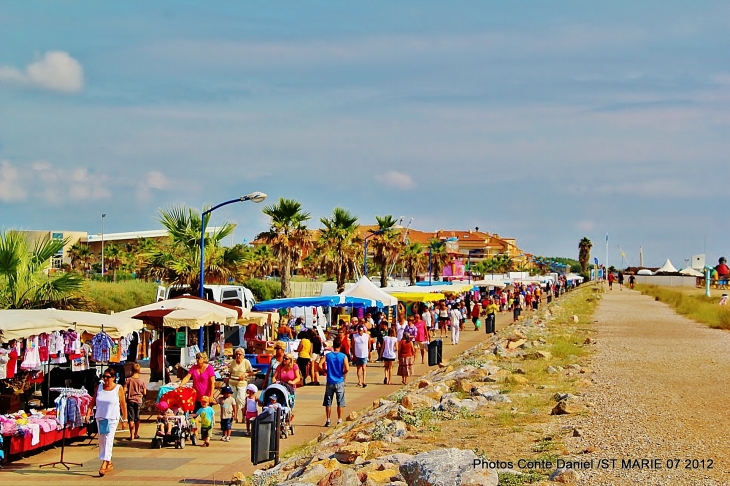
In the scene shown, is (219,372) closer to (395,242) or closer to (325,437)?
(325,437)

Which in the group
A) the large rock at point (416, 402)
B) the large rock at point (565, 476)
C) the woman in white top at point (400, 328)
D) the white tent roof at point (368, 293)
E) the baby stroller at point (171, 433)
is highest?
the white tent roof at point (368, 293)

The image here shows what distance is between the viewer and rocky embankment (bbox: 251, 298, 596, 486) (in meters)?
9.67

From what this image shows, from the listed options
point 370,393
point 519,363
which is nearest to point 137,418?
point 370,393

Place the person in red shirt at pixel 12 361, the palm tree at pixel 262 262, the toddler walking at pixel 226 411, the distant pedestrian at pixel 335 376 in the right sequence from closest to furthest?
the person in red shirt at pixel 12 361, the toddler walking at pixel 226 411, the distant pedestrian at pixel 335 376, the palm tree at pixel 262 262

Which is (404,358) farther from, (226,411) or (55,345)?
(55,345)

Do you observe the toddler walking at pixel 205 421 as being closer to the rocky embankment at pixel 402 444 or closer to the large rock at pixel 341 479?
the rocky embankment at pixel 402 444

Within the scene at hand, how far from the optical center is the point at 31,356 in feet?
50.2

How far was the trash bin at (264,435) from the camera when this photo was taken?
1168cm

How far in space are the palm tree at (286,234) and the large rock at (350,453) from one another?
33481 millimetres

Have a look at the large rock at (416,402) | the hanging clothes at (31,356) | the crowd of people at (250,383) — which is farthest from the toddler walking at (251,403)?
the hanging clothes at (31,356)

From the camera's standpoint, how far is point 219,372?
1944cm

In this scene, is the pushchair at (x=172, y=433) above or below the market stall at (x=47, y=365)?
below

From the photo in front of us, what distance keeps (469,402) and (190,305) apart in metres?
6.89

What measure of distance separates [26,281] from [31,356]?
9.64 m
